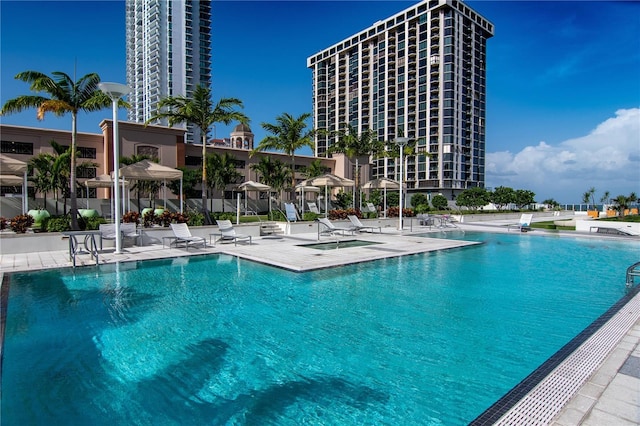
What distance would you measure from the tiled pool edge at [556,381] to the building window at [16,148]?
Answer: 107 feet

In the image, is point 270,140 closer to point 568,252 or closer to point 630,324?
point 568,252

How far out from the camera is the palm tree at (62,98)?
41.7ft

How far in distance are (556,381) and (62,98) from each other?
16606mm

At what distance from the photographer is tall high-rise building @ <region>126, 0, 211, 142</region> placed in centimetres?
8619

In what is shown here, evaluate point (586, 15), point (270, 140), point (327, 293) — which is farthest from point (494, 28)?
point (327, 293)

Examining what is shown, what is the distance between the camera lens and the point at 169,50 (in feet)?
283

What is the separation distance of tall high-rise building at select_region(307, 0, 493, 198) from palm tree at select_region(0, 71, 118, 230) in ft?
190

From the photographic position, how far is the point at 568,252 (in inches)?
513

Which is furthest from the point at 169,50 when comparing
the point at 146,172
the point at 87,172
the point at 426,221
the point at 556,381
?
the point at 556,381

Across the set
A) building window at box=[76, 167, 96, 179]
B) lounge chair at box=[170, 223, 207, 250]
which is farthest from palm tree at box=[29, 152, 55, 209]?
lounge chair at box=[170, 223, 207, 250]

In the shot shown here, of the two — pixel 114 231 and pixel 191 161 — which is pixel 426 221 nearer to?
pixel 114 231

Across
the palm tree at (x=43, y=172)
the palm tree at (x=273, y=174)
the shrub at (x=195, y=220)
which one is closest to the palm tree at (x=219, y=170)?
the palm tree at (x=273, y=174)

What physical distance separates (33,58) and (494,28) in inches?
3666

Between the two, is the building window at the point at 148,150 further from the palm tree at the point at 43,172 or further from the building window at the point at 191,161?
the palm tree at the point at 43,172
